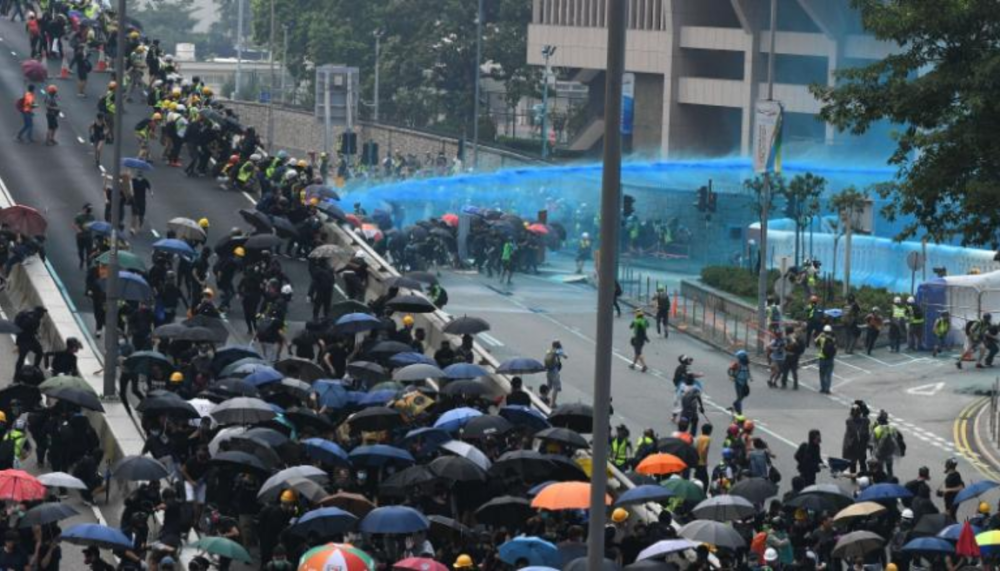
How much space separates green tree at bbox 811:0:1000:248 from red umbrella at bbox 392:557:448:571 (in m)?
16.7

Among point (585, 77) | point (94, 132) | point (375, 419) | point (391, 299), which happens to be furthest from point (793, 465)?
point (585, 77)

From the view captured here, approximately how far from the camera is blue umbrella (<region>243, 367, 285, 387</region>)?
34.3 m

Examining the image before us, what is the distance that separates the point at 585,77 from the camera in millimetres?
116250

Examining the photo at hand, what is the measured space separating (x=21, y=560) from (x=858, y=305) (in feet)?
121

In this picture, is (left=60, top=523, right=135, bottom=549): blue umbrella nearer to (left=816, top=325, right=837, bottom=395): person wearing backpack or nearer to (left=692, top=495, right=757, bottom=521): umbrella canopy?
(left=692, top=495, right=757, bottom=521): umbrella canopy

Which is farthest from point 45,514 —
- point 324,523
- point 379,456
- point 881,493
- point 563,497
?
point 881,493

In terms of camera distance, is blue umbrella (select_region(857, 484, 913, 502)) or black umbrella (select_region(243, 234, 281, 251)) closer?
blue umbrella (select_region(857, 484, 913, 502))

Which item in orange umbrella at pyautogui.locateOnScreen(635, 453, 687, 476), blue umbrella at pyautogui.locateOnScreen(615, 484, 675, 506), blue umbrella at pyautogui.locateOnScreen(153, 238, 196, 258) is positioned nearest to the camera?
blue umbrella at pyautogui.locateOnScreen(615, 484, 675, 506)

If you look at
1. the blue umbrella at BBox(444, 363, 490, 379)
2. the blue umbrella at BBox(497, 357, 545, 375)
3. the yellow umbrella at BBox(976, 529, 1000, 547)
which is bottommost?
the yellow umbrella at BBox(976, 529, 1000, 547)

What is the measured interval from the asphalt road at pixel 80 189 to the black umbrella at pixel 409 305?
3130 mm

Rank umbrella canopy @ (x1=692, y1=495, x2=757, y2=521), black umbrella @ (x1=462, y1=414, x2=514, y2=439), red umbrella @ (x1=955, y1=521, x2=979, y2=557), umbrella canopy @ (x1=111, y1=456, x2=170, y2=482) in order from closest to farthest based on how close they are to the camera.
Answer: red umbrella @ (x1=955, y1=521, x2=979, y2=557) → umbrella canopy @ (x1=111, y1=456, x2=170, y2=482) → umbrella canopy @ (x1=692, y1=495, x2=757, y2=521) → black umbrella @ (x1=462, y1=414, x2=514, y2=439)

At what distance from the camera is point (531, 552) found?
87.0ft

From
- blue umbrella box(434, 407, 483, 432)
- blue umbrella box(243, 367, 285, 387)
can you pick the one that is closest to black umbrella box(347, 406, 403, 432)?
blue umbrella box(434, 407, 483, 432)

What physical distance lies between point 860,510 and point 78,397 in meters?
10.8
